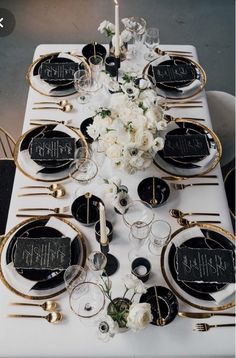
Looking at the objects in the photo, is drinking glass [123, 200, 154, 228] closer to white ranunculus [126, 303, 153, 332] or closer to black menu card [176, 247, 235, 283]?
black menu card [176, 247, 235, 283]

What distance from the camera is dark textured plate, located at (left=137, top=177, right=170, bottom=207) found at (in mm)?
1840

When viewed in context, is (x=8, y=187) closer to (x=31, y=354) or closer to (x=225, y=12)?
(x=31, y=354)

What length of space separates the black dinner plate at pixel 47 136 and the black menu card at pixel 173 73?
609mm

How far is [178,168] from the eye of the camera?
1920 mm

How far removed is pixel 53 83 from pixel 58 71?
3.0 inches

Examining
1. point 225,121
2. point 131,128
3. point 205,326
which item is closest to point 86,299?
point 205,326

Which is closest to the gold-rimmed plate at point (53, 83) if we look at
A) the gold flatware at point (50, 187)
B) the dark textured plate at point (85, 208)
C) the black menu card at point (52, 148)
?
the black menu card at point (52, 148)

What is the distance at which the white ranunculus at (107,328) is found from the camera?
1348 millimetres

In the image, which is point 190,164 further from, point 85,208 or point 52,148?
point 52,148

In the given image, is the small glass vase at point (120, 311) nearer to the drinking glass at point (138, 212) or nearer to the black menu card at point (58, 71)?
the drinking glass at point (138, 212)

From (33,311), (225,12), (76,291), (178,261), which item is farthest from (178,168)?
(225,12)

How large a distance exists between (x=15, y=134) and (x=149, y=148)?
2.00 meters

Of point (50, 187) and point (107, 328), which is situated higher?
point (50, 187)

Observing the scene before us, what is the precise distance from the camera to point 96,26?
13.4ft
